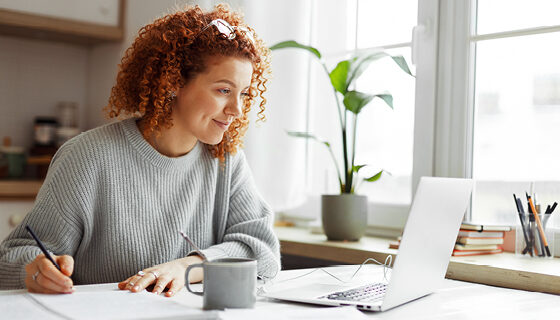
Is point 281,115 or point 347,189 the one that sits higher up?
point 281,115

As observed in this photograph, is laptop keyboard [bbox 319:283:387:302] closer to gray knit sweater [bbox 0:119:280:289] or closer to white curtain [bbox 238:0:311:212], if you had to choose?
gray knit sweater [bbox 0:119:280:289]

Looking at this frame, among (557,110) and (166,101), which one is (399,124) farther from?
(166,101)

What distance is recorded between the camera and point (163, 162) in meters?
1.51

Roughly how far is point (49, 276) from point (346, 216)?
105 cm

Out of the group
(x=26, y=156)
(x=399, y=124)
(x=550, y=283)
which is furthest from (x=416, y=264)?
(x=26, y=156)

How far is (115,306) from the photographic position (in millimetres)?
1002

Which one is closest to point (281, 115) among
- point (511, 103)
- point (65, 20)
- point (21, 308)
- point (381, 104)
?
point (381, 104)

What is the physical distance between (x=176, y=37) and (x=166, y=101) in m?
0.15

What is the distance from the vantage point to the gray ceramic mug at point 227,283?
98 centimetres

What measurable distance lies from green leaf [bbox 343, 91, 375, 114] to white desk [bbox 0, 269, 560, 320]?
0.68 meters

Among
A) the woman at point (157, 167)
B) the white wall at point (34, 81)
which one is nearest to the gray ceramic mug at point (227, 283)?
the woman at point (157, 167)

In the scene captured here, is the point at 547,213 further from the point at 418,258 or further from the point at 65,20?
the point at 65,20

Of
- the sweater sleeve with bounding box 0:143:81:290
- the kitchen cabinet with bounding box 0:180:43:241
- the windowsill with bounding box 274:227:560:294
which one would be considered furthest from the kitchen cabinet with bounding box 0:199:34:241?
the sweater sleeve with bounding box 0:143:81:290

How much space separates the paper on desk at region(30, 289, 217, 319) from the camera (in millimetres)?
941
